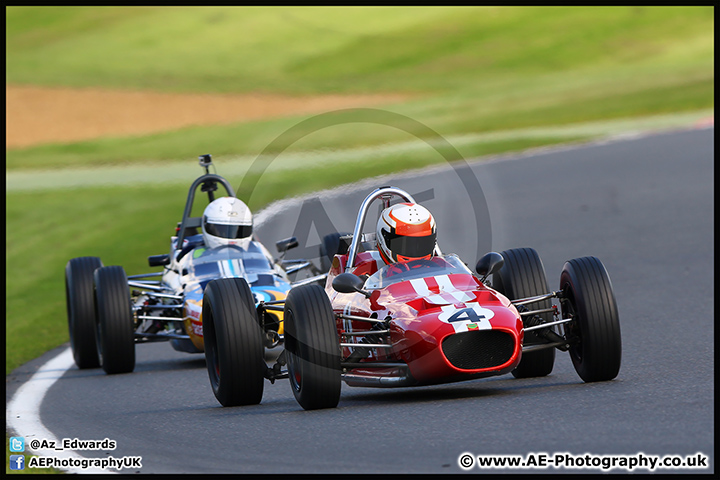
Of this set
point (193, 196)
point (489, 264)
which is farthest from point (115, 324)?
point (489, 264)

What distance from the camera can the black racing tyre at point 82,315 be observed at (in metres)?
12.4

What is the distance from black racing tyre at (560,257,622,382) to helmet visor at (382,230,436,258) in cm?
120

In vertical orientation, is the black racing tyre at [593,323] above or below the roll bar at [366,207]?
below

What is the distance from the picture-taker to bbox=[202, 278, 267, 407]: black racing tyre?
861cm

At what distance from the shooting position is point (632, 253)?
17.2 meters

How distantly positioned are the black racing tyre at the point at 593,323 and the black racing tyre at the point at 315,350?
1.80 meters

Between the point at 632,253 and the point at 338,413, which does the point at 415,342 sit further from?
the point at 632,253

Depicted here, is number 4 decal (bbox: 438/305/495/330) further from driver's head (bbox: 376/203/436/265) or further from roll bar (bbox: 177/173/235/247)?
roll bar (bbox: 177/173/235/247)

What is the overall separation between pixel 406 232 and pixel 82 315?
4.81 metres

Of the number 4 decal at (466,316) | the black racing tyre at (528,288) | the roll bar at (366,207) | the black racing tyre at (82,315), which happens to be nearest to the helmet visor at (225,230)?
the black racing tyre at (82,315)

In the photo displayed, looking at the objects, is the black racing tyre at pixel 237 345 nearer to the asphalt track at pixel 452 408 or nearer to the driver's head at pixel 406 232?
the asphalt track at pixel 452 408

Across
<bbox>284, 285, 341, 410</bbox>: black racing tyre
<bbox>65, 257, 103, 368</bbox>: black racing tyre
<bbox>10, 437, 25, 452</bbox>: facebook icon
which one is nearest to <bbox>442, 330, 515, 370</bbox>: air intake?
<bbox>284, 285, 341, 410</bbox>: black racing tyre

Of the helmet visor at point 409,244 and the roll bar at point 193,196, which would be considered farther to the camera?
the roll bar at point 193,196

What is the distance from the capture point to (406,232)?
9.14m
